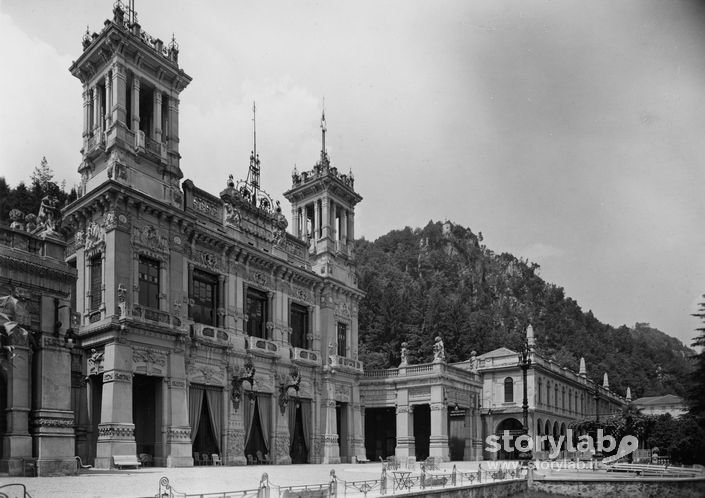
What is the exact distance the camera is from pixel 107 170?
95.8ft

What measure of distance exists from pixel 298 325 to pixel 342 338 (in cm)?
431

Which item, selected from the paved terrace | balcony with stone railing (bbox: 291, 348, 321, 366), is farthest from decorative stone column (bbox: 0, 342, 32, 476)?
balcony with stone railing (bbox: 291, 348, 321, 366)

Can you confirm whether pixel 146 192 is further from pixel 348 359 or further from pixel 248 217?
pixel 348 359

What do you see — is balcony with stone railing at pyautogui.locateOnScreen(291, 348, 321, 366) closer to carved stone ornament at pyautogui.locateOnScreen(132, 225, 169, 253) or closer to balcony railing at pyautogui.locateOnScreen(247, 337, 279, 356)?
balcony railing at pyautogui.locateOnScreen(247, 337, 279, 356)

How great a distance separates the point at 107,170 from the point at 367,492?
17.0 m

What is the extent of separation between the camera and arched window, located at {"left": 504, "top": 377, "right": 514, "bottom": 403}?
53.4m

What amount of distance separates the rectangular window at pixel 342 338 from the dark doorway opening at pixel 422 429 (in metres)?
9.35

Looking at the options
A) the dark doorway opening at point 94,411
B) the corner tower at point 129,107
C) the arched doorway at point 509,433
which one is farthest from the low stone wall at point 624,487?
the corner tower at point 129,107

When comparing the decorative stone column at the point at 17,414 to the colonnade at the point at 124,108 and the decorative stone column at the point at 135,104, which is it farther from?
the decorative stone column at the point at 135,104

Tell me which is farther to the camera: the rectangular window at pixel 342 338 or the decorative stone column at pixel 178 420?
the rectangular window at pixel 342 338

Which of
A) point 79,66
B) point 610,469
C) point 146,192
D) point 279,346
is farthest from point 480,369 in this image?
point 79,66

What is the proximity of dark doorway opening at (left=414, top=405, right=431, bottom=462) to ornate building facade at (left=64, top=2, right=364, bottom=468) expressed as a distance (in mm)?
11511

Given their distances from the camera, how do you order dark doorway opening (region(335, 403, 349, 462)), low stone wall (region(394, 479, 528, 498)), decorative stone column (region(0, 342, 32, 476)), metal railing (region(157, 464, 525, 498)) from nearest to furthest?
metal railing (region(157, 464, 525, 498))
decorative stone column (region(0, 342, 32, 476))
low stone wall (region(394, 479, 528, 498))
dark doorway opening (region(335, 403, 349, 462))

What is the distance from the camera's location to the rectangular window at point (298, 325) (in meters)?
40.1
